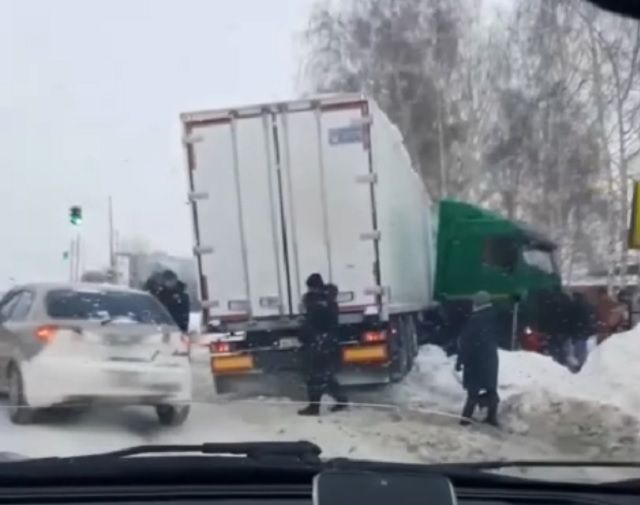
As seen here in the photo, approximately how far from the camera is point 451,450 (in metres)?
4.55

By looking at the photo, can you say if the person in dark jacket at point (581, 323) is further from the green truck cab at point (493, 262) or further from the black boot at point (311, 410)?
the black boot at point (311, 410)

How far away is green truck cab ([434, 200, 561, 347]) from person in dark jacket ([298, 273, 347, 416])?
0.61m

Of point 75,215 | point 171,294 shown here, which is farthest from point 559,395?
point 75,215

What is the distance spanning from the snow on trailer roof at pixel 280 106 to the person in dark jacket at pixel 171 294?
74cm

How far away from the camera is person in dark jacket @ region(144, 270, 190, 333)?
5.17 meters

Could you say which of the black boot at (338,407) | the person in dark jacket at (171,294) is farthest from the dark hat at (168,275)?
the black boot at (338,407)

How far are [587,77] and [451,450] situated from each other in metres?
1.88

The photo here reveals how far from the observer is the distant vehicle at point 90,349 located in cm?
500

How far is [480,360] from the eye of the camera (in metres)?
5.83

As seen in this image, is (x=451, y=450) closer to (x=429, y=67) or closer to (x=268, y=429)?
(x=268, y=429)

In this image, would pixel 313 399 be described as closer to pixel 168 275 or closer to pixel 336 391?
pixel 336 391

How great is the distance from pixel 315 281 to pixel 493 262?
1.08 metres

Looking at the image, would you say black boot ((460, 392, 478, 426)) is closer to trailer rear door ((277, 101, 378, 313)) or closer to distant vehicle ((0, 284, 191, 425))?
distant vehicle ((0, 284, 191, 425))

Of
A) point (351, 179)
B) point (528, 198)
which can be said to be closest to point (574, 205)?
point (528, 198)
